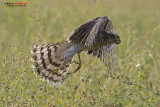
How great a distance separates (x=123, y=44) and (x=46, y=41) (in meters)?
1.86

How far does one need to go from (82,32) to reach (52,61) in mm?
734

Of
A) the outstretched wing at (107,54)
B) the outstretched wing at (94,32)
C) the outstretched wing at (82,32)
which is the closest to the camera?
the outstretched wing at (94,32)

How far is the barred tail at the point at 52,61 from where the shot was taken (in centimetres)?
553

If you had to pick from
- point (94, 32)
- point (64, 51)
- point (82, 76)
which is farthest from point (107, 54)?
point (94, 32)

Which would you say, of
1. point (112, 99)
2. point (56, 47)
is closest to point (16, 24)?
point (56, 47)

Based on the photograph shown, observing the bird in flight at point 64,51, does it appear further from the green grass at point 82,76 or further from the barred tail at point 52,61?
the green grass at point 82,76

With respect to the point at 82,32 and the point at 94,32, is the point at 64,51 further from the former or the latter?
the point at 94,32

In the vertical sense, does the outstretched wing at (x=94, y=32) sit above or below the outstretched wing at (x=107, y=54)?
above

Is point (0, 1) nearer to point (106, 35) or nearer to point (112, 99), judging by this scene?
point (106, 35)

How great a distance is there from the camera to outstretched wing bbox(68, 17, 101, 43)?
5223mm

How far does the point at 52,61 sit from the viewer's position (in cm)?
564

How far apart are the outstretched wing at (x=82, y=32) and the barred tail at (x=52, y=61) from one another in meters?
0.23

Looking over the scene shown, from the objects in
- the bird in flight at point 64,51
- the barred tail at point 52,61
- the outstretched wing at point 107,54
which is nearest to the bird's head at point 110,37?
the bird in flight at point 64,51

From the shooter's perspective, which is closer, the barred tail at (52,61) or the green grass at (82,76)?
the green grass at (82,76)
